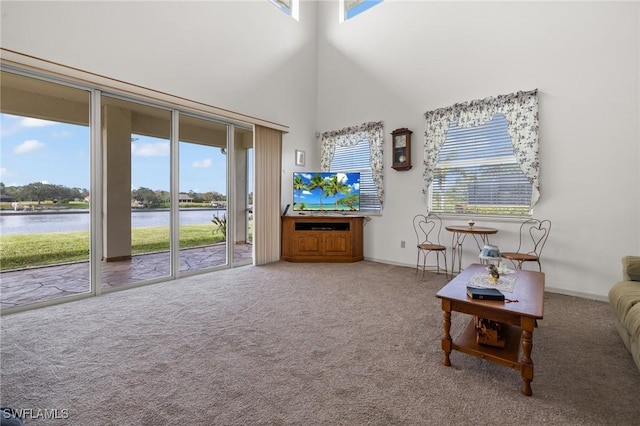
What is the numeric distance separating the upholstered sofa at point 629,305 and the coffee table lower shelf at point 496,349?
0.59 metres

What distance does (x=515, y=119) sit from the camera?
3.70 metres

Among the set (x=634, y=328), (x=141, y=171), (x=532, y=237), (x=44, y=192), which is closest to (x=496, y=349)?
(x=634, y=328)

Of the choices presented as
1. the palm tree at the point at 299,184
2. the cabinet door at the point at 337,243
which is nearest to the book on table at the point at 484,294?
the cabinet door at the point at 337,243

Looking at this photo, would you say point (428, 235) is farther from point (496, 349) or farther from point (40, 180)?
point (40, 180)

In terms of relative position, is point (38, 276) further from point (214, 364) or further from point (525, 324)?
point (525, 324)

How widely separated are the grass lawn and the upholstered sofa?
14.7ft

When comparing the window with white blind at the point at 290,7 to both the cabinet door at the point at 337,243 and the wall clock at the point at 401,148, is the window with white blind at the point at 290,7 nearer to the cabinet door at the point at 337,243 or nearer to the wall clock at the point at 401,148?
the wall clock at the point at 401,148

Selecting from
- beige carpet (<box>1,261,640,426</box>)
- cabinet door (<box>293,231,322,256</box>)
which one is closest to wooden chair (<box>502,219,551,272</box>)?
beige carpet (<box>1,261,640,426</box>)

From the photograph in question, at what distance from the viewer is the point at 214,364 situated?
6.22 ft

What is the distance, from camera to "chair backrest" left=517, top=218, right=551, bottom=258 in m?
3.58

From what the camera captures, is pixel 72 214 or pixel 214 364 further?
pixel 72 214

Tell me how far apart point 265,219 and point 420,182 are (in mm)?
2565

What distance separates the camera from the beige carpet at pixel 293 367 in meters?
1.47

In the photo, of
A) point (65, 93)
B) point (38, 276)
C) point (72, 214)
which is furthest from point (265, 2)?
point (38, 276)
